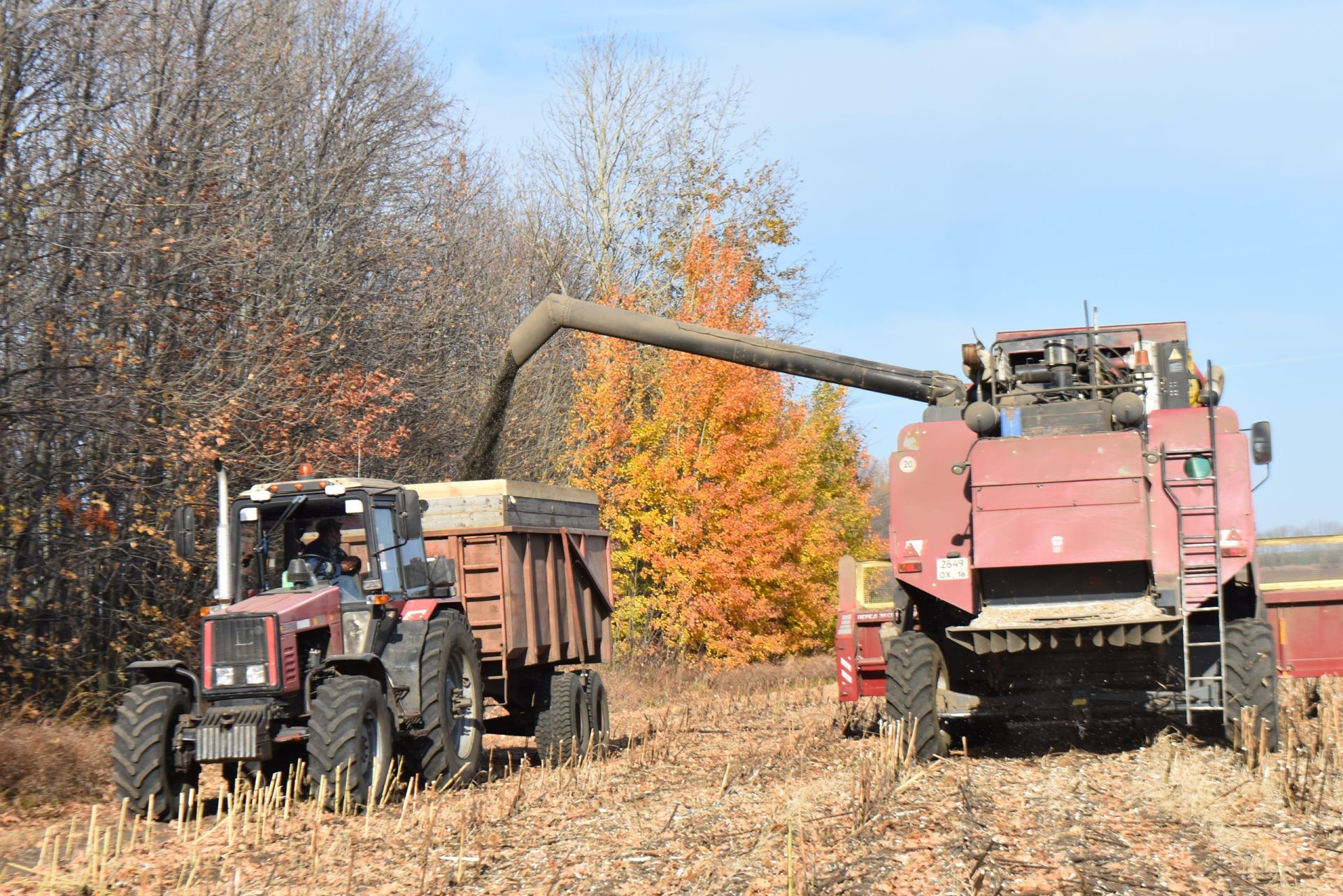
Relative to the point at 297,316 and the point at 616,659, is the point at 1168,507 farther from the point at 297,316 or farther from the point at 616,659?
the point at 616,659

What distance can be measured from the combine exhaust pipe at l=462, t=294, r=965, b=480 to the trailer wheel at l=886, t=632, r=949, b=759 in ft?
8.96

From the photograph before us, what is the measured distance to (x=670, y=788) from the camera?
1059 centimetres

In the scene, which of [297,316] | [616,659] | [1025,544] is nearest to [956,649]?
[1025,544]

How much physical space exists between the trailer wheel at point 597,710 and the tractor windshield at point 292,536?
3.96 metres

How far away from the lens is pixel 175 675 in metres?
10.0

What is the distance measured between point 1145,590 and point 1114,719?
3.49 meters

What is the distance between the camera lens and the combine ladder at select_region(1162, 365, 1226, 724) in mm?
10641

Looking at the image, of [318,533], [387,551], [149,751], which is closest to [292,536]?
[318,533]

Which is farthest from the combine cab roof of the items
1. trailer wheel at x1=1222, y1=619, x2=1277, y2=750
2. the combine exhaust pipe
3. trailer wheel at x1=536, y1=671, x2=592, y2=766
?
trailer wheel at x1=536, y1=671, x2=592, y2=766

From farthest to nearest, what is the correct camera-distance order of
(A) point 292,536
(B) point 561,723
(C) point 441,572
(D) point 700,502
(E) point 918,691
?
(D) point 700,502
(B) point 561,723
(C) point 441,572
(E) point 918,691
(A) point 292,536

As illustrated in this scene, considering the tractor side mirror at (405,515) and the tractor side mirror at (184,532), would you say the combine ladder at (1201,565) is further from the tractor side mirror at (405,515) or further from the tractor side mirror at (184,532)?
the tractor side mirror at (184,532)

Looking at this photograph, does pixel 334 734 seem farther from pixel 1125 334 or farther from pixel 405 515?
pixel 1125 334

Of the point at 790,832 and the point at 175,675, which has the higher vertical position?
the point at 175,675

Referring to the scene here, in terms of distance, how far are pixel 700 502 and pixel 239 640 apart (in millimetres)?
19157
